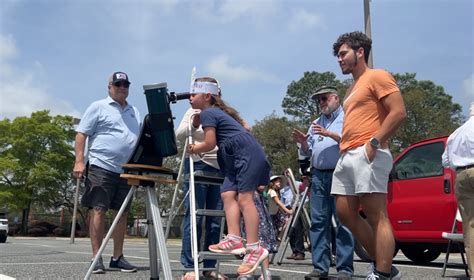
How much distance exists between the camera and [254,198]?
440 cm

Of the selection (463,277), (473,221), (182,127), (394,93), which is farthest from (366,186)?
(463,277)

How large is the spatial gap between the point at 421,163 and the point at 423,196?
0.51 m

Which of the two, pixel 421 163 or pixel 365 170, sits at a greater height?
pixel 421 163

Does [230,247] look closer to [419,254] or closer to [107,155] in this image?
[107,155]

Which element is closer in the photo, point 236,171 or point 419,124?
point 236,171

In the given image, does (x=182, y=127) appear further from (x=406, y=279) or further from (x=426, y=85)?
(x=426, y=85)

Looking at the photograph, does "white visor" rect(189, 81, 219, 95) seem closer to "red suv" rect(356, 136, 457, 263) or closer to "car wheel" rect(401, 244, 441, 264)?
"red suv" rect(356, 136, 457, 263)

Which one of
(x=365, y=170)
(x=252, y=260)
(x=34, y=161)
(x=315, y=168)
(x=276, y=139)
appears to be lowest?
(x=252, y=260)

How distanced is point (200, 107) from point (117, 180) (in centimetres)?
189

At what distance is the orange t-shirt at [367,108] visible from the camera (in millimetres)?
4215

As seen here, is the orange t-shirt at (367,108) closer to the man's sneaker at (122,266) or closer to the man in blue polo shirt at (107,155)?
the man in blue polo shirt at (107,155)

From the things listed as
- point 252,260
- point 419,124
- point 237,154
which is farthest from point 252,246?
point 419,124

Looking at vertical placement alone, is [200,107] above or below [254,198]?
above

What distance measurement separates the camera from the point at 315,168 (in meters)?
5.64
